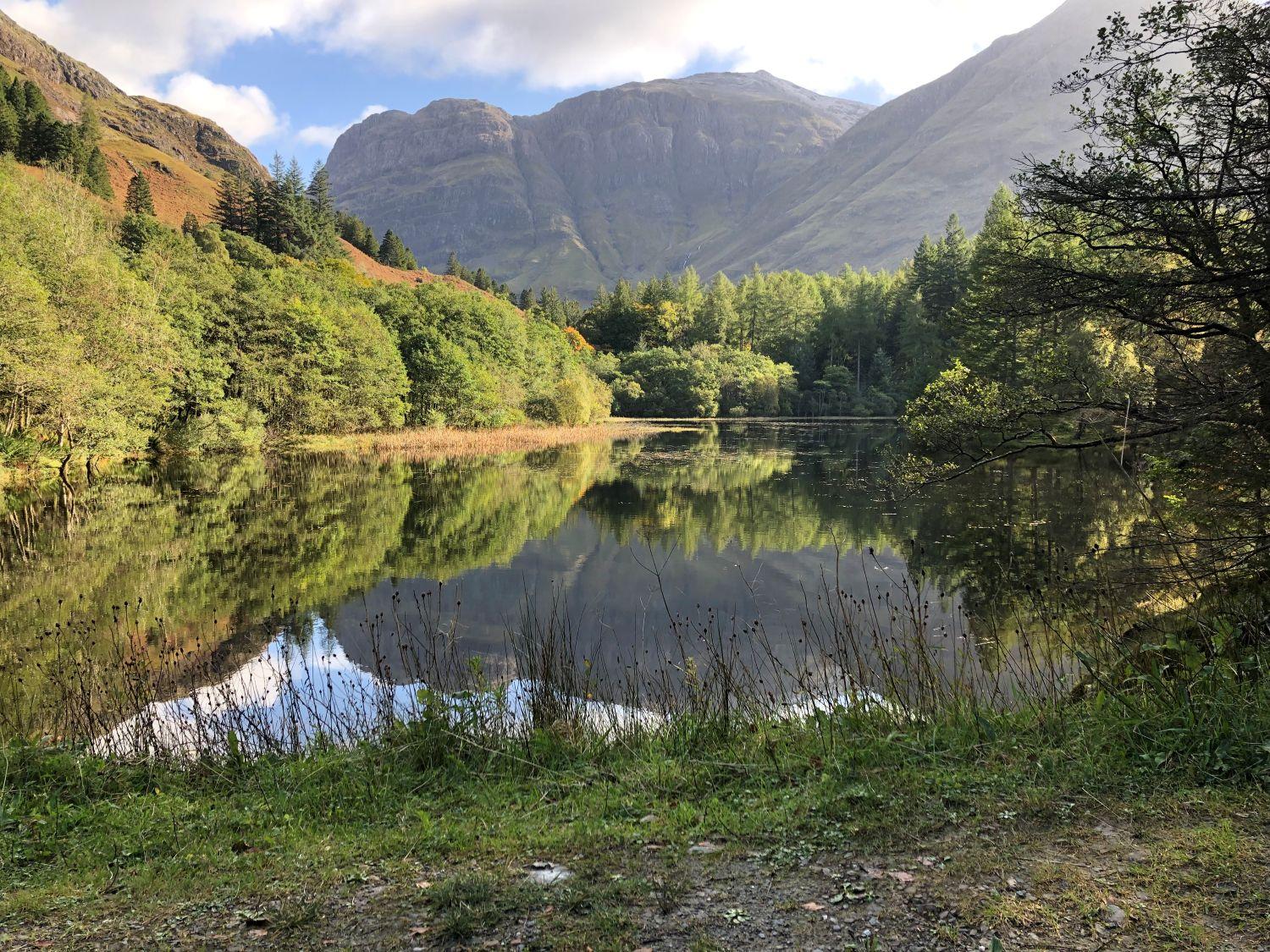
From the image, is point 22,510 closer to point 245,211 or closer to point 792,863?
point 792,863

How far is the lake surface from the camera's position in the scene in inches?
381

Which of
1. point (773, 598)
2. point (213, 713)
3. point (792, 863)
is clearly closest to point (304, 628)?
point (213, 713)

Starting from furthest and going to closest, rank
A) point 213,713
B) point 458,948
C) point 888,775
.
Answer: point 213,713
point 888,775
point 458,948

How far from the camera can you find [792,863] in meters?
3.69

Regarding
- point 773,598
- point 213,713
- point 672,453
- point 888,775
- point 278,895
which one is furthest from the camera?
point 672,453

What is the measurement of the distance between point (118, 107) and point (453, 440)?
152m

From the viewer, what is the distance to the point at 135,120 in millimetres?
144875

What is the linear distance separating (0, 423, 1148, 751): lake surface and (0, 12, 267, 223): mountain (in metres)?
88.9

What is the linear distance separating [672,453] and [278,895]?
39.1 meters

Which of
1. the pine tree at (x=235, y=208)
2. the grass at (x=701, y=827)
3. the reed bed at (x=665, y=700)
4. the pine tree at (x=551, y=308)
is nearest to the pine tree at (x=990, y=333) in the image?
the reed bed at (x=665, y=700)

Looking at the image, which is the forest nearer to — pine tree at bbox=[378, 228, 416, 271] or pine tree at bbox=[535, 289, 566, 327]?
pine tree at bbox=[535, 289, 566, 327]

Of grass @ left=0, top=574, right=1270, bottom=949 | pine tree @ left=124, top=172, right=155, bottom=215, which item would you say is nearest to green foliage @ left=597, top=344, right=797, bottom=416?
pine tree @ left=124, top=172, right=155, bottom=215

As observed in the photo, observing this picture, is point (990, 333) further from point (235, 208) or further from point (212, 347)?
point (235, 208)

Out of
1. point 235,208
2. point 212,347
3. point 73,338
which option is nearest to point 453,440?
point 212,347
